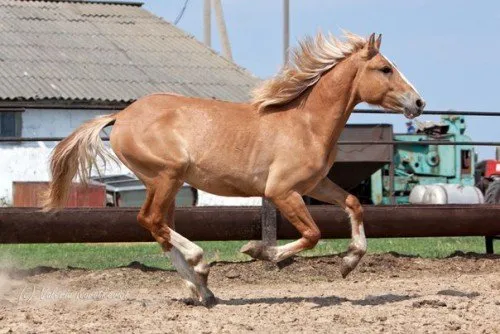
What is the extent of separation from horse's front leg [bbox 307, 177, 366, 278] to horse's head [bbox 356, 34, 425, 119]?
77 centimetres

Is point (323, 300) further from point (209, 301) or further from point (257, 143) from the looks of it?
point (257, 143)

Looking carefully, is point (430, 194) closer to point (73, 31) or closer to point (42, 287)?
point (73, 31)

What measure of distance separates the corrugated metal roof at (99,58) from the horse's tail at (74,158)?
56.4 ft

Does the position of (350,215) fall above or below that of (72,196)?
above

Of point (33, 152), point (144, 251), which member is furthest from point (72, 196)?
point (33, 152)

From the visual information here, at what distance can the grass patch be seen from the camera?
38.4ft

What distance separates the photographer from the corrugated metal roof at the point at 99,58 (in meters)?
26.8

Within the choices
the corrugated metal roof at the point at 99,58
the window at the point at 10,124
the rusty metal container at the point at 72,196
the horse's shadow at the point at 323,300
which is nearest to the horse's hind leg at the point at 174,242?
→ the horse's shadow at the point at 323,300

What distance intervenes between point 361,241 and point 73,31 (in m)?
23.9

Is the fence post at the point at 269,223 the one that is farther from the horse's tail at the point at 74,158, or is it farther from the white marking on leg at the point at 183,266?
the white marking on leg at the point at 183,266

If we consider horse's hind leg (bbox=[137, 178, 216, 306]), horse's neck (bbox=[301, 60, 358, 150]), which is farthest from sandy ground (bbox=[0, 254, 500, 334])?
horse's neck (bbox=[301, 60, 358, 150])

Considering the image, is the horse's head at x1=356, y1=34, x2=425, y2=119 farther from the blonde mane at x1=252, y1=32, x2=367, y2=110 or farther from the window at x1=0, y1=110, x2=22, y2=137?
the window at x1=0, y1=110, x2=22, y2=137

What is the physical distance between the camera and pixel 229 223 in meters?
10.2

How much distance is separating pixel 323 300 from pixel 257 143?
4.32 feet
